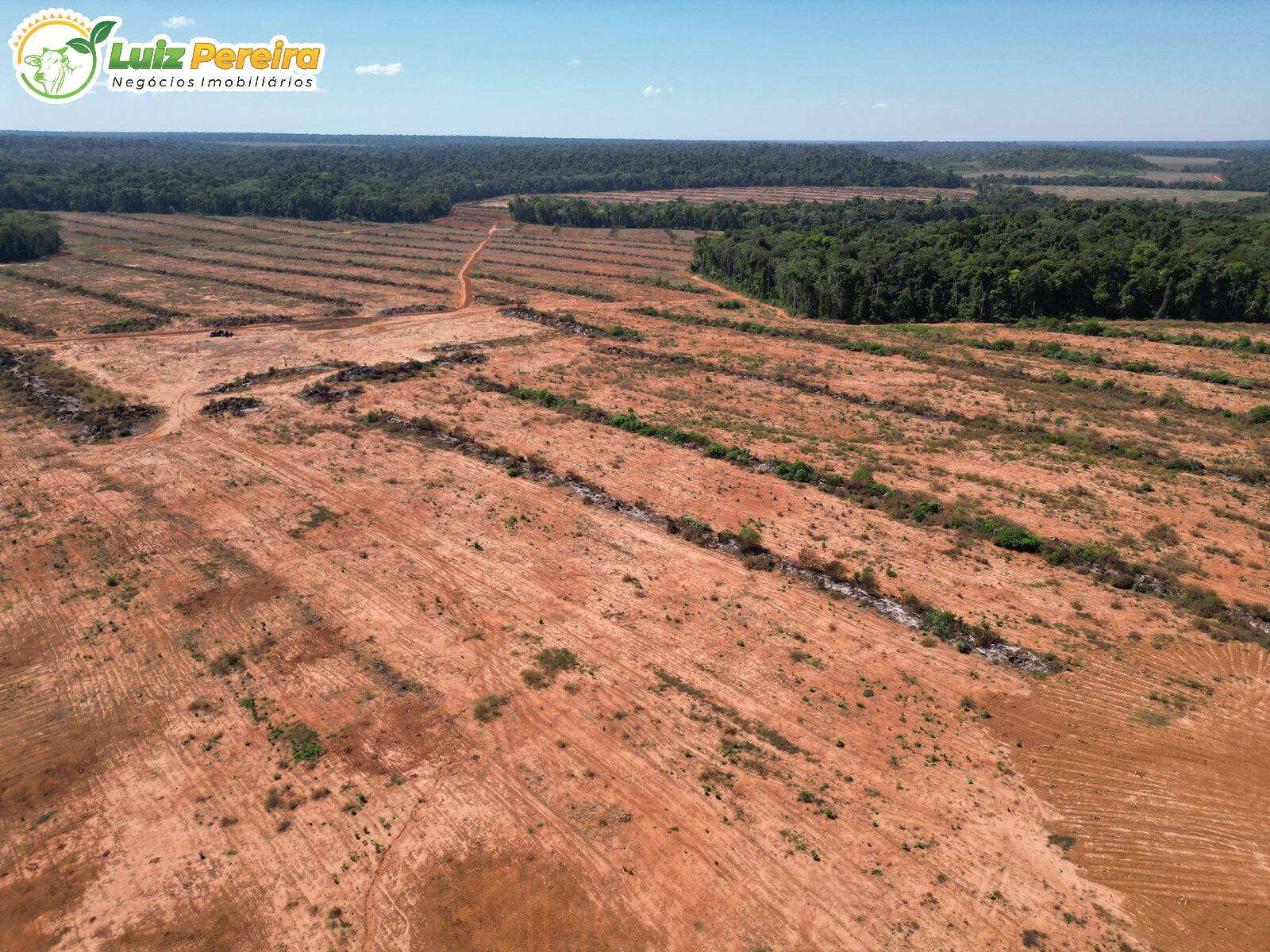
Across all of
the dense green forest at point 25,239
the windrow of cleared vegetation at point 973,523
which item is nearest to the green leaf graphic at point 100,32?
the dense green forest at point 25,239

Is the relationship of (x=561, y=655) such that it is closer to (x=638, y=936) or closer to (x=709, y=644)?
(x=709, y=644)

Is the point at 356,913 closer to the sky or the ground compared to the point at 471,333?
closer to the ground

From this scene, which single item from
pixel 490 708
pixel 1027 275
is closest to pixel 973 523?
pixel 490 708

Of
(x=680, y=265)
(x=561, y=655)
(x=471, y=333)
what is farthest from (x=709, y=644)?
(x=680, y=265)

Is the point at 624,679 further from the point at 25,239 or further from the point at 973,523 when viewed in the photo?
the point at 25,239

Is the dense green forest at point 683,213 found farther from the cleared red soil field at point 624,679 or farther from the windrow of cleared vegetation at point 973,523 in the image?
the windrow of cleared vegetation at point 973,523

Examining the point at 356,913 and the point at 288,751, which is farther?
the point at 288,751
